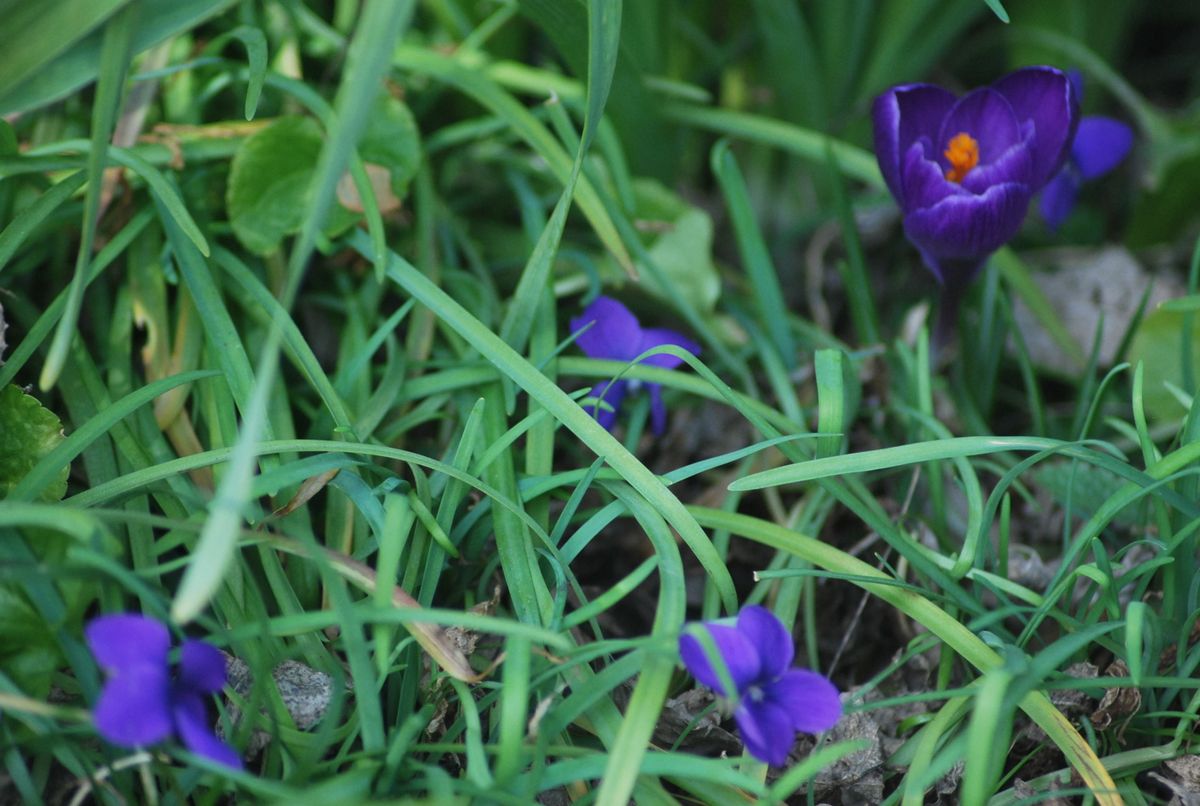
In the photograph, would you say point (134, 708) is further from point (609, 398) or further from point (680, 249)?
point (680, 249)

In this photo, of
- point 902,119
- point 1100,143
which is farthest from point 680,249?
point 1100,143

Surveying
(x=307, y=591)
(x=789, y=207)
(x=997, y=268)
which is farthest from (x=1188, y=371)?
(x=307, y=591)

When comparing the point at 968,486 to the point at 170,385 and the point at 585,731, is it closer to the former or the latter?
the point at 585,731

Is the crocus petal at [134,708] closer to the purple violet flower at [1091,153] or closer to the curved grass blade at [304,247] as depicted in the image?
the curved grass blade at [304,247]

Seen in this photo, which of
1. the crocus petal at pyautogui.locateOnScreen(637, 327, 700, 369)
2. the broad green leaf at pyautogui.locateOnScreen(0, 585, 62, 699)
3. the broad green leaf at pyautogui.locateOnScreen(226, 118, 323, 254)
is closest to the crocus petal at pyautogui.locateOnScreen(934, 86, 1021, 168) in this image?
the crocus petal at pyautogui.locateOnScreen(637, 327, 700, 369)

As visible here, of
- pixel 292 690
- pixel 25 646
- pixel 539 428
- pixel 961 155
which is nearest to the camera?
pixel 25 646

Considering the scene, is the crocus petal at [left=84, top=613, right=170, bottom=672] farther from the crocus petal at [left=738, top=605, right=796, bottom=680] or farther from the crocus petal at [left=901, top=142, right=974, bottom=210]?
the crocus petal at [left=901, top=142, right=974, bottom=210]
